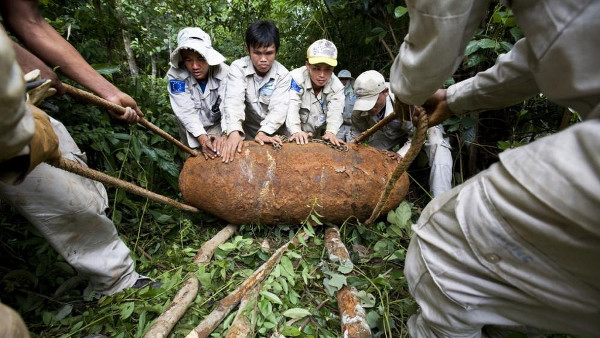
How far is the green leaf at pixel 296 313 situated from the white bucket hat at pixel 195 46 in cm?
238

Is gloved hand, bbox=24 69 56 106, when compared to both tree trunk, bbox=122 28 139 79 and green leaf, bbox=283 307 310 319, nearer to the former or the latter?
green leaf, bbox=283 307 310 319

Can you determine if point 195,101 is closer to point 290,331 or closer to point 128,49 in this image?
point 128,49

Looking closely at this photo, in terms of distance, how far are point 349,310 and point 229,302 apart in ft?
2.38

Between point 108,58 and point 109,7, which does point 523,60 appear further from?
point 108,58

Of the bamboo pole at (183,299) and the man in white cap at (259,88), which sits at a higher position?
the man in white cap at (259,88)

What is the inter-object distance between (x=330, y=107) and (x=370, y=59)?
5.77 feet

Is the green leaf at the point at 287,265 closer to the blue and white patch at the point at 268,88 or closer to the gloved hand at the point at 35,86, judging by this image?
the gloved hand at the point at 35,86

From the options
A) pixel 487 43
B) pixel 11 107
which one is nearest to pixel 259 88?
pixel 487 43

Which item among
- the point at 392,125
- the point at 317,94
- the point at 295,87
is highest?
the point at 295,87

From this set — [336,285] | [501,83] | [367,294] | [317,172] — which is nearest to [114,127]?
[317,172]

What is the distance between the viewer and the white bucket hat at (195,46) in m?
2.94

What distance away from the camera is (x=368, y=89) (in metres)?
3.29

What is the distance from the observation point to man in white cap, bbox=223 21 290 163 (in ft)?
10.1

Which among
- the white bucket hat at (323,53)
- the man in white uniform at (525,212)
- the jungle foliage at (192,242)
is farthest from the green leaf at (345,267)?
the white bucket hat at (323,53)
